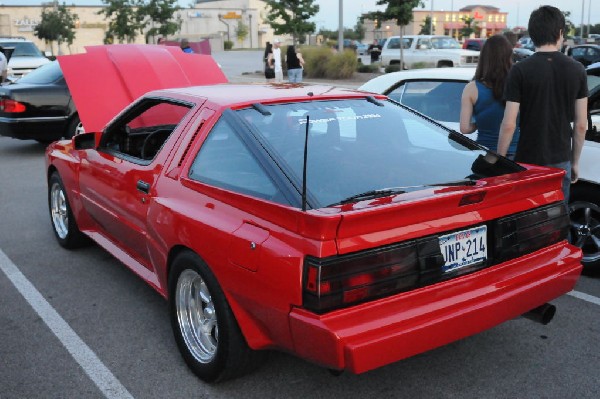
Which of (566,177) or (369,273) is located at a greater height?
(566,177)

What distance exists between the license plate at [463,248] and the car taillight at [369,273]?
48 mm

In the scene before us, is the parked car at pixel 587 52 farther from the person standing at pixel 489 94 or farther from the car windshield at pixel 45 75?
the person standing at pixel 489 94

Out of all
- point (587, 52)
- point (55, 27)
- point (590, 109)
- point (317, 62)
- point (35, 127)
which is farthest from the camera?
point (55, 27)

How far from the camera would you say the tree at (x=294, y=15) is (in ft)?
112

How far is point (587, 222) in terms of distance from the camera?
4719 millimetres

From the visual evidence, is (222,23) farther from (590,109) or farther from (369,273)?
(369,273)

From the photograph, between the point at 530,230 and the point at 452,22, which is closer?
the point at 530,230

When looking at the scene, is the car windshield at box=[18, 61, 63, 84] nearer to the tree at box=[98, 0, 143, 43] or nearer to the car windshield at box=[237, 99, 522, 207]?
the car windshield at box=[237, 99, 522, 207]

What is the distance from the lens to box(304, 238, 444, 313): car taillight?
8.43 ft

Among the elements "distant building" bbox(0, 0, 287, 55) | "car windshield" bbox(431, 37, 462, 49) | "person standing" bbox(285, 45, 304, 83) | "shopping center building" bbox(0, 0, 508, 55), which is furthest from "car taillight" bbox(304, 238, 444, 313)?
"distant building" bbox(0, 0, 287, 55)

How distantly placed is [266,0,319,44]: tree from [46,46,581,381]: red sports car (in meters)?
31.0

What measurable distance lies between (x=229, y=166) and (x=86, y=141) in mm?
2081

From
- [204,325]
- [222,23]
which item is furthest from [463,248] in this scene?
[222,23]

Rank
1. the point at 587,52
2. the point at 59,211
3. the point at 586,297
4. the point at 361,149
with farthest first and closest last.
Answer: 1. the point at 587,52
2. the point at 59,211
3. the point at 586,297
4. the point at 361,149
